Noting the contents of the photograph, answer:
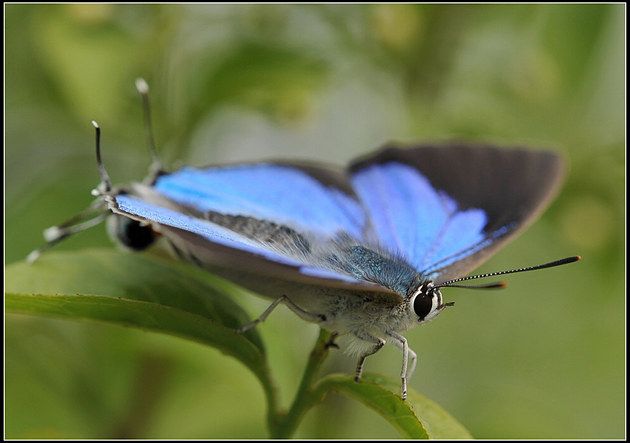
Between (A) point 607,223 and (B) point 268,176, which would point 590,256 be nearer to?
(A) point 607,223

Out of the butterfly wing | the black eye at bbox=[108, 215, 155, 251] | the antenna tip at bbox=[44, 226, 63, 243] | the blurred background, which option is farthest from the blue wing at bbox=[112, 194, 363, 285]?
the blurred background

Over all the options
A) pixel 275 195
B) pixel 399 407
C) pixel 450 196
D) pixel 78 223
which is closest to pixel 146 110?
pixel 78 223

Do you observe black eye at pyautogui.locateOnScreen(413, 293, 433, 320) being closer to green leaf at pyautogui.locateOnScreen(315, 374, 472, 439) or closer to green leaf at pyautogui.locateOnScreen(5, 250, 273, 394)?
green leaf at pyautogui.locateOnScreen(315, 374, 472, 439)

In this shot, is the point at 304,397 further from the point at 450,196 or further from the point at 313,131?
the point at 313,131

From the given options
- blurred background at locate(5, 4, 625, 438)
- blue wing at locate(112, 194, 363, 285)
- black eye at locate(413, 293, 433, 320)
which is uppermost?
blue wing at locate(112, 194, 363, 285)

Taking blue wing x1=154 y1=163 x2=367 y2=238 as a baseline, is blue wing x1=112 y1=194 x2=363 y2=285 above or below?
above

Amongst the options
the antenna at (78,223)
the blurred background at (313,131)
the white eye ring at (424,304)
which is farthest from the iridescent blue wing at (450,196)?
the antenna at (78,223)

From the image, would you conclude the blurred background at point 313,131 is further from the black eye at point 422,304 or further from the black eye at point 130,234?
the black eye at point 422,304

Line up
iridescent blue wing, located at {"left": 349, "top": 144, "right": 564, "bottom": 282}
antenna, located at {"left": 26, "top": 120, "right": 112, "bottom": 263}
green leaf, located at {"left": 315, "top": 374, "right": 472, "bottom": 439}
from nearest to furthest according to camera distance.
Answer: green leaf, located at {"left": 315, "top": 374, "right": 472, "bottom": 439} < antenna, located at {"left": 26, "top": 120, "right": 112, "bottom": 263} < iridescent blue wing, located at {"left": 349, "top": 144, "right": 564, "bottom": 282}
